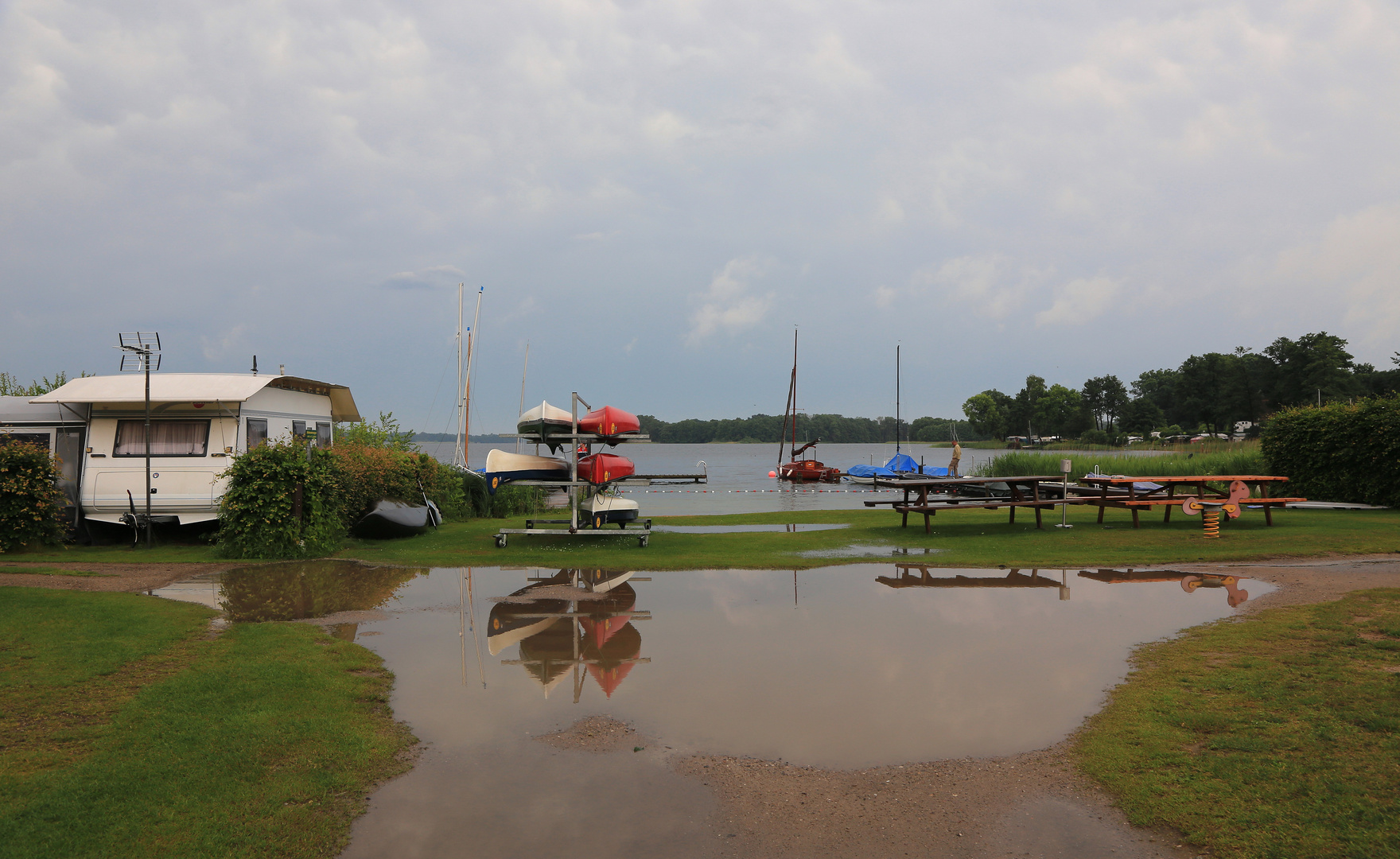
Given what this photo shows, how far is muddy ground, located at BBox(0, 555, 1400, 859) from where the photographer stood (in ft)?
12.2

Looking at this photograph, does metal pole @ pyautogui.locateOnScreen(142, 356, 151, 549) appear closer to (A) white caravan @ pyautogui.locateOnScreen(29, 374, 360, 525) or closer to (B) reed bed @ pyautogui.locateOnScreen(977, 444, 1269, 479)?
(A) white caravan @ pyautogui.locateOnScreen(29, 374, 360, 525)

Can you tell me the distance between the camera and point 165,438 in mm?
14492

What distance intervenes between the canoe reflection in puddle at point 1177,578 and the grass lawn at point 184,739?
8964mm

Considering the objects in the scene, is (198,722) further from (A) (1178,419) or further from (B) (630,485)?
(A) (1178,419)

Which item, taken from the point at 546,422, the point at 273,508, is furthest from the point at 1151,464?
the point at 273,508

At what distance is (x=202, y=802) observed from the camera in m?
4.09

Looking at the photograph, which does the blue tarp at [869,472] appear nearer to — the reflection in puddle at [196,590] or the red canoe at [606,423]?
the red canoe at [606,423]

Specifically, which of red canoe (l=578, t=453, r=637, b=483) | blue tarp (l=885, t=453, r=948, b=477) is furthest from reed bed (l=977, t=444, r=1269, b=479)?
red canoe (l=578, t=453, r=637, b=483)

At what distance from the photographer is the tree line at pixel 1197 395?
7694 cm

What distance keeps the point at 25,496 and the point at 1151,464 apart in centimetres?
3152

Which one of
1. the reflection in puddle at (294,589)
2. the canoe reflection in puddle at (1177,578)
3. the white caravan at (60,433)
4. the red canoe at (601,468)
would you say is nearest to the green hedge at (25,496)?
the white caravan at (60,433)

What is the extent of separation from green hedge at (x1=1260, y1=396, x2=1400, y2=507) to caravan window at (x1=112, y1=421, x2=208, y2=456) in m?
24.5

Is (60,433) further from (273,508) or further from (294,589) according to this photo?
(294,589)

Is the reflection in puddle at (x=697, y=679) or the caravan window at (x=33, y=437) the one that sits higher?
the caravan window at (x=33, y=437)
